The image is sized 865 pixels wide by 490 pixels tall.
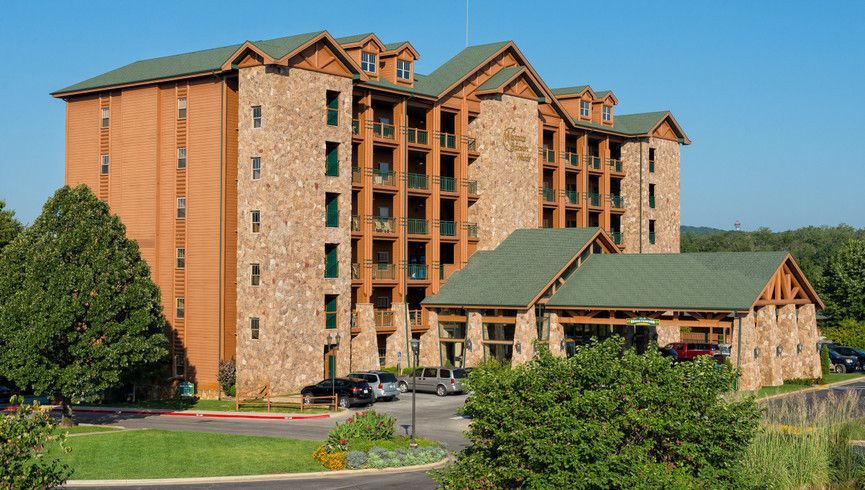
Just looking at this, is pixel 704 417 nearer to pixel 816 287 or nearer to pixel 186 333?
pixel 186 333

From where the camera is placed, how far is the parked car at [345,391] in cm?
5481

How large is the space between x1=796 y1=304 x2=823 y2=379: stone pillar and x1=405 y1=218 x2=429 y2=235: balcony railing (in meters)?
24.9

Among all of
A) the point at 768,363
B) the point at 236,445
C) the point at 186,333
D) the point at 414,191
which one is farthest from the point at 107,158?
the point at 768,363

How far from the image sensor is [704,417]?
2306 centimetres

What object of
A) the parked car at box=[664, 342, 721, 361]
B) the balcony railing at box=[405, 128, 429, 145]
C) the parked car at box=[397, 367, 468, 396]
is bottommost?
the parked car at box=[397, 367, 468, 396]

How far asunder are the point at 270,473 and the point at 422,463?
5.59 metres

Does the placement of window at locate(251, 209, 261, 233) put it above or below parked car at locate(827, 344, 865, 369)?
above

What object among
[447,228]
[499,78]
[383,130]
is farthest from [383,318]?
[499,78]

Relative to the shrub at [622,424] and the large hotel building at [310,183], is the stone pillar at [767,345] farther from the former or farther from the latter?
the shrub at [622,424]

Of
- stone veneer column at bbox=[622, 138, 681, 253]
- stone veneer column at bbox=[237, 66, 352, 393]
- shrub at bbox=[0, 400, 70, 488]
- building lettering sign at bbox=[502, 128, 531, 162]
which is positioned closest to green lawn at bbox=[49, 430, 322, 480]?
stone veneer column at bbox=[237, 66, 352, 393]

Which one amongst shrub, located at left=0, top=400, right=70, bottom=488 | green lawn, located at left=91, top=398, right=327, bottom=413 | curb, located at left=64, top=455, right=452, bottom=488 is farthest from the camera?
green lawn, located at left=91, top=398, right=327, bottom=413

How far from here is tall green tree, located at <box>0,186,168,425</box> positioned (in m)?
47.7

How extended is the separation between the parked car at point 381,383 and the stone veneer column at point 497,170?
19.3m

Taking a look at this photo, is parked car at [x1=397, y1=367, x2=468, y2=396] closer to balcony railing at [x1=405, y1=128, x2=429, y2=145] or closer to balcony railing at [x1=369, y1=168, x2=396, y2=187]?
balcony railing at [x1=369, y1=168, x2=396, y2=187]
